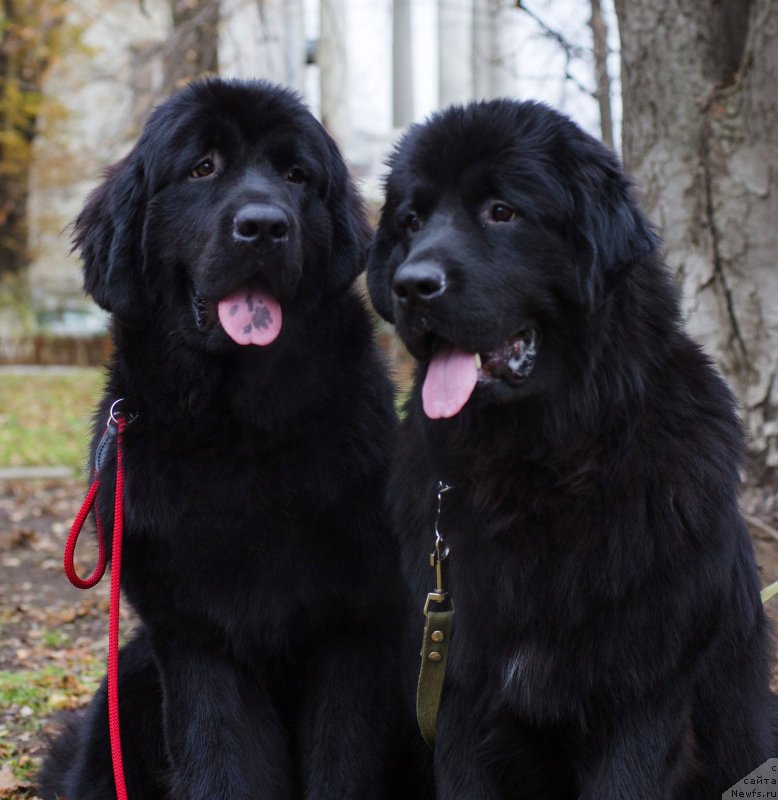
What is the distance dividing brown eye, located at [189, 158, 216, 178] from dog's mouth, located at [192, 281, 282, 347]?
363 millimetres

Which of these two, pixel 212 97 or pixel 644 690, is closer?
pixel 644 690

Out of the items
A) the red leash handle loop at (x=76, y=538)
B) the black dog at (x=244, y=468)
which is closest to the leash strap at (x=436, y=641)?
the black dog at (x=244, y=468)

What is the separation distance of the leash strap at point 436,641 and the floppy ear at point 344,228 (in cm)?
89

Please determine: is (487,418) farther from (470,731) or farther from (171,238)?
(171,238)

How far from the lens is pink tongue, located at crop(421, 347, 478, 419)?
2455 millimetres

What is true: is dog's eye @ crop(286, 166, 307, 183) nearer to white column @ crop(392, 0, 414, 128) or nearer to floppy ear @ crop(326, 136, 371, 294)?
floppy ear @ crop(326, 136, 371, 294)

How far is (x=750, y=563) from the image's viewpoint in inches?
106

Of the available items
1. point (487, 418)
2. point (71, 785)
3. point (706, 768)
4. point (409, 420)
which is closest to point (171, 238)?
point (409, 420)

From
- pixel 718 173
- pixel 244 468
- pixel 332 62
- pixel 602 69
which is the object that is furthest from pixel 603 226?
pixel 332 62

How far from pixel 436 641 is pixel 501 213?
3.49 feet

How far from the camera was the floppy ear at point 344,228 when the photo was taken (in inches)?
124

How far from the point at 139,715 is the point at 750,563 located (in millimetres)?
1831

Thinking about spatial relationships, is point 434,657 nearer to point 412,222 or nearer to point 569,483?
point 569,483

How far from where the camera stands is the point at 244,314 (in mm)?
2922
